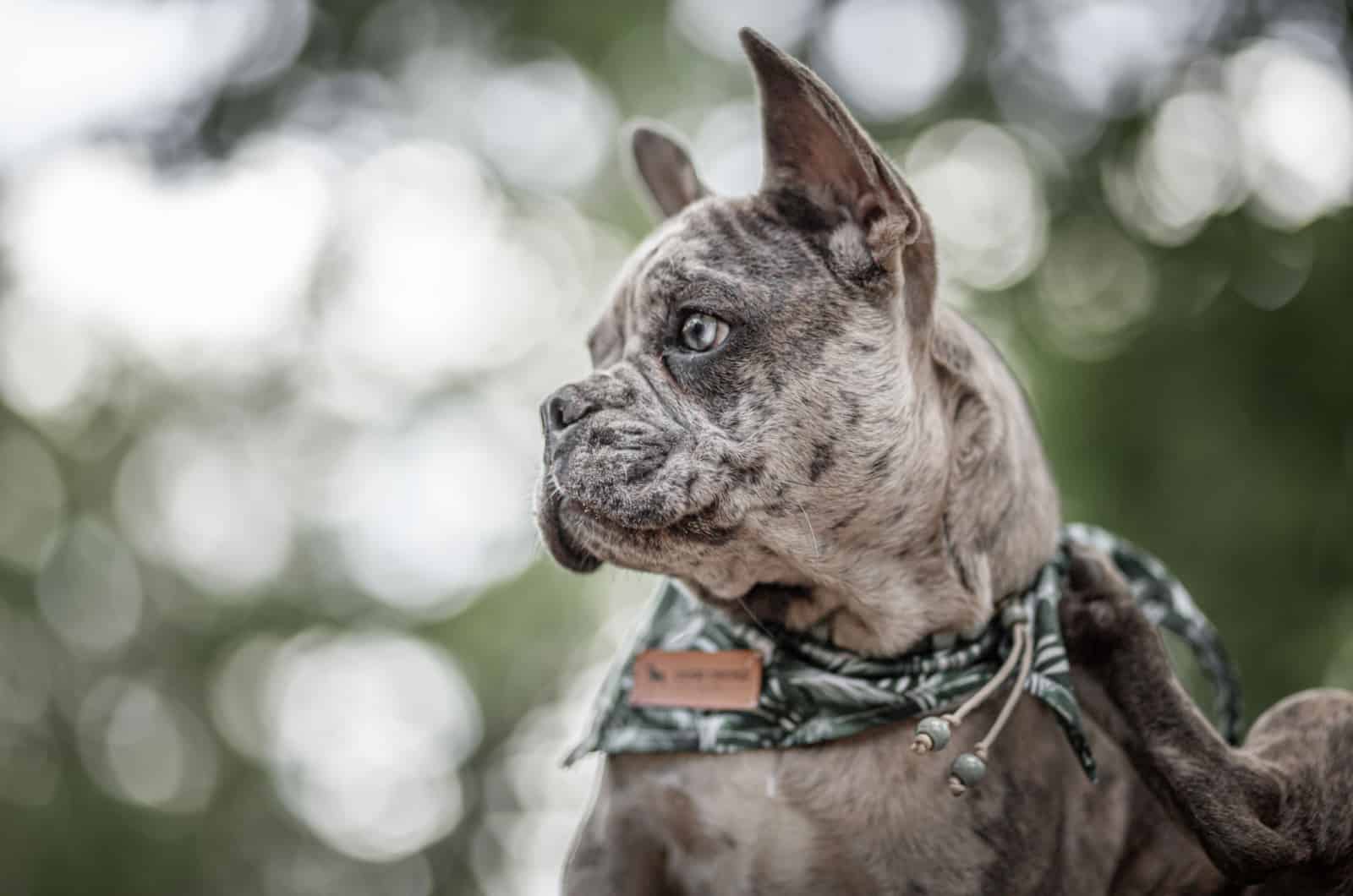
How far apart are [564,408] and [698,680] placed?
1.64ft

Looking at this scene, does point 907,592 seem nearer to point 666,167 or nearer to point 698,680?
point 698,680

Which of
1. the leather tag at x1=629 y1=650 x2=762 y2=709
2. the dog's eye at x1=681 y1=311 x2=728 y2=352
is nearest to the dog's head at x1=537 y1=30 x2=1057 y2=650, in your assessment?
the dog's eye at x1=681 y1=311 x2=728 y2=352

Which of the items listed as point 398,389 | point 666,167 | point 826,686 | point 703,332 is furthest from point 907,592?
point 398,389

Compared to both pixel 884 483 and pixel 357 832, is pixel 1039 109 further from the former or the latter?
pixel 357 832

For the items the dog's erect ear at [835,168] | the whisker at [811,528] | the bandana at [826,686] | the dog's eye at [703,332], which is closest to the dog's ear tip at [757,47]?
the dog's erect ear at [835,168]

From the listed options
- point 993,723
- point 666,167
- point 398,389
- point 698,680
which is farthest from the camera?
point 398,389

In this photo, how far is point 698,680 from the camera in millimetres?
2045

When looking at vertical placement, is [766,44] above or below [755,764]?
above

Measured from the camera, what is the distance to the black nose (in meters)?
1.90

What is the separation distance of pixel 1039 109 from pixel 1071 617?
5.81m

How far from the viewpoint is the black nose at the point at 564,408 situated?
1900 millimetres

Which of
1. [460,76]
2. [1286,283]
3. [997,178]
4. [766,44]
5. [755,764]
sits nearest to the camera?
[766,44]

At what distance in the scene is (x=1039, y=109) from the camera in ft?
23.7

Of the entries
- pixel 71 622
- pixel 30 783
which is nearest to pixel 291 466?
pixel 71 622
